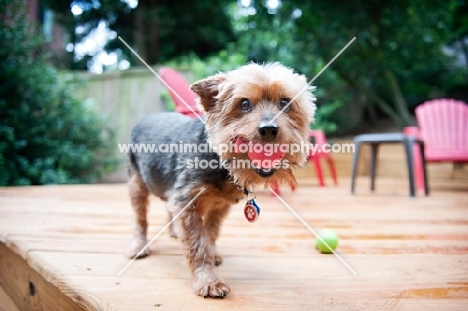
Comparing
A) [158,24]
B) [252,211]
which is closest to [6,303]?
[252,211]

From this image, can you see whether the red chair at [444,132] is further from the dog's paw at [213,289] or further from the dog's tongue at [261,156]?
the dog's paw at [213,289]

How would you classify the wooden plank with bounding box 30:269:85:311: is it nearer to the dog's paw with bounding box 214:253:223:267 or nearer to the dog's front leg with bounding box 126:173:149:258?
the dog's front leg with bounding box 126:173:149:258

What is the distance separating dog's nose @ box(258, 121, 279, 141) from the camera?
5.56 ft

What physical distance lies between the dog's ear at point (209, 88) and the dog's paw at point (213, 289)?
899 millimetres

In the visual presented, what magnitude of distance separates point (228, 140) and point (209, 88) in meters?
0.37

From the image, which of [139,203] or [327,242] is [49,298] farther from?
[327,242]

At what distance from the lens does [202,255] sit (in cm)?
189

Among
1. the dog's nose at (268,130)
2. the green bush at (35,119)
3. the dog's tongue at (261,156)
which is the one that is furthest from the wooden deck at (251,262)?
the green bush at (35,119)

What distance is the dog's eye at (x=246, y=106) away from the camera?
1878mm

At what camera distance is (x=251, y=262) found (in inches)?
87.3

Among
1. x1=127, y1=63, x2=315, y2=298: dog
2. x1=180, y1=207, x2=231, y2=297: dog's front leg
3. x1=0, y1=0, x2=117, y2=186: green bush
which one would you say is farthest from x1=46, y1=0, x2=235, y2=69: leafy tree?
x1=180, y1=207, x2=231, y2=297: dog's front leg

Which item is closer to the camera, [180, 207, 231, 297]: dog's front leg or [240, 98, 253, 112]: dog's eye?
[180, 207, 231, 297]: dog's front leg

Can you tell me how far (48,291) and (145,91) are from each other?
18.9 ft

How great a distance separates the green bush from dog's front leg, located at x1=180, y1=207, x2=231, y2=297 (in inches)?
154
